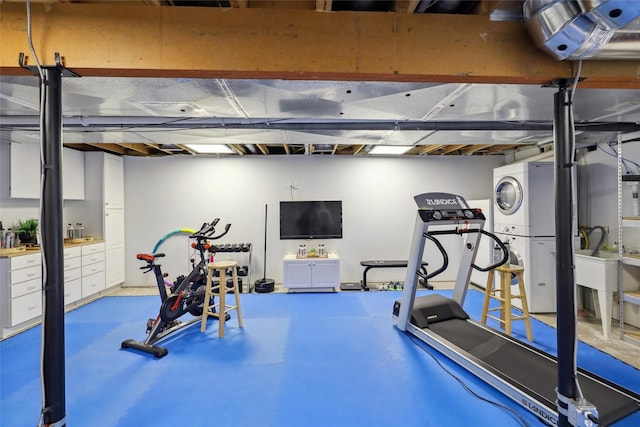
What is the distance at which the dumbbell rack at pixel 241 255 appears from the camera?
545 cm

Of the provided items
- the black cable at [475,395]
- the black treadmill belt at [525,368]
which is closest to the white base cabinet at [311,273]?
the black treadmill belt at [525,368]

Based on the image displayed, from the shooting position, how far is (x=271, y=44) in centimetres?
188

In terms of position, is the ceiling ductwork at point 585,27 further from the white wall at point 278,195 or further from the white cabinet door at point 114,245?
the white cabinet door at point 114,245

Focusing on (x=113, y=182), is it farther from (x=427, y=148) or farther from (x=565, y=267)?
(x=565, y=267)

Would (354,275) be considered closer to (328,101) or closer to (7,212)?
(328,101)

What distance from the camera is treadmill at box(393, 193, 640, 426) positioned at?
7.03 ft

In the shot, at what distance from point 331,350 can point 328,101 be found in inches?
101

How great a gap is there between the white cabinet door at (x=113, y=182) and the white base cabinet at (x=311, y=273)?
3.45 meters

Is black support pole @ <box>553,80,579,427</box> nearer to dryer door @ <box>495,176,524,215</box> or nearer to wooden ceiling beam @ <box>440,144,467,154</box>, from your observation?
dryer door @ <box>495,176,524,215</box>

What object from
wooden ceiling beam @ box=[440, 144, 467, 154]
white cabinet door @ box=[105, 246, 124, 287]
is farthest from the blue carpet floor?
wooden ceiling beam @ box=[440, 144, 467, 154]

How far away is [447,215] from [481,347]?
1435mm

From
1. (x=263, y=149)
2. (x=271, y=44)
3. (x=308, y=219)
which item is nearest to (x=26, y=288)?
(x=263, y=149)

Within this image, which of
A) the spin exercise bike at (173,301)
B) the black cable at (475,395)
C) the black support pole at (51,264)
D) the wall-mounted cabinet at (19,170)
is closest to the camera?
the black support pole at (51,264)

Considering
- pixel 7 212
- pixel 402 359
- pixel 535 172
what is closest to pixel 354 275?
pixel 402 359
